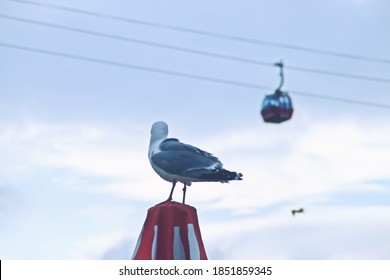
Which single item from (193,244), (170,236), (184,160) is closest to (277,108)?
(184,160)

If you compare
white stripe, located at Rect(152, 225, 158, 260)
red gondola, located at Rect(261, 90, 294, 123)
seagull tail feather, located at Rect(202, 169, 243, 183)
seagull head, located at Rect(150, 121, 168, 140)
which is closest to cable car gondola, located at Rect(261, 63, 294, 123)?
red gondola, located at Rect(261, 90, 294, 123)

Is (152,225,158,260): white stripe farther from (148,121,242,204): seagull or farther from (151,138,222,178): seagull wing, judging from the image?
(151,138,222,178): seagull wing

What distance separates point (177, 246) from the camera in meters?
14.8

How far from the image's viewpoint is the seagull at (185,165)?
14.8 meters

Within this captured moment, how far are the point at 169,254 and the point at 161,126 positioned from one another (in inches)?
112

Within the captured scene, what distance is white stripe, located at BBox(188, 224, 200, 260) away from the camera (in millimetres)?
14734

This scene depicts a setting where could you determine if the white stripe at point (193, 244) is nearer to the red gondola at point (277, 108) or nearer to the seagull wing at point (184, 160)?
the seagull wing at point (184, 160)

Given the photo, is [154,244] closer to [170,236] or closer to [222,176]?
[170,236]

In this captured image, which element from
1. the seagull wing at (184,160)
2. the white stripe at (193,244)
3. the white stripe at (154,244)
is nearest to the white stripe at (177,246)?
the white stripe at (193,244)

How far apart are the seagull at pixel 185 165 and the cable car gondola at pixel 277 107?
1938mm

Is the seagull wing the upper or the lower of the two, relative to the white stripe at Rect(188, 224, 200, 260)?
upper

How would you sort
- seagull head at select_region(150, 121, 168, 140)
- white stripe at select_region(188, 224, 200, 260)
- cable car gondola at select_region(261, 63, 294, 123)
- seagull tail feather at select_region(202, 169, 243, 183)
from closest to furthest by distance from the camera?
1. cable car gondola at select_region(261, 63, 294, 123)
2. white stripe at select_region(188, 224, 200, 260)
3. seagull tail feather at select_region(202, 169, 243, 183)
4. seagull head at select_region(150, 121, 168, 140)

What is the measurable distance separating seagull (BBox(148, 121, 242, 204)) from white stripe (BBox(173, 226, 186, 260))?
2.62 ft
